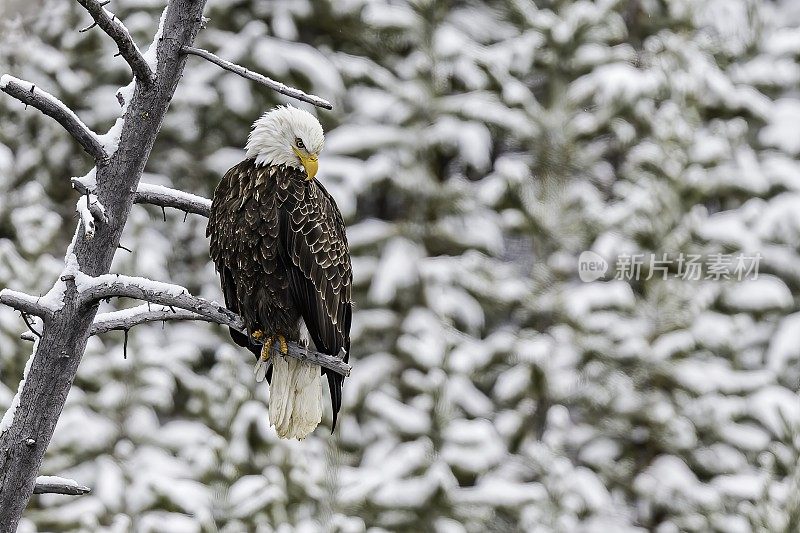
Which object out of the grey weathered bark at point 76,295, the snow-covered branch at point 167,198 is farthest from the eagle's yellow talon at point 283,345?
the grey weathered bark at point 76,295

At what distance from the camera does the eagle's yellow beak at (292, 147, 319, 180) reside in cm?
288

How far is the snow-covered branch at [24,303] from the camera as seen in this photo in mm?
2086

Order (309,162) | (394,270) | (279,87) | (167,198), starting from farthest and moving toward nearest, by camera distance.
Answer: (394,270) < (309,162) < (167,198) < (279,87)

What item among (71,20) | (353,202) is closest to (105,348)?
(353,202)

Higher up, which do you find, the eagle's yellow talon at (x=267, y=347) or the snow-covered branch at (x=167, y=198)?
the snow-covered branch at (x=167, y=198)

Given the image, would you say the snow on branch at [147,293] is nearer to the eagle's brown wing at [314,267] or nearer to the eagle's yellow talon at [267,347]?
the eagle's brown wing at [314,267]

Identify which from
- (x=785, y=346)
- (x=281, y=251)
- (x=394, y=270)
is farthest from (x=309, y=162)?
(x=785, y=346)

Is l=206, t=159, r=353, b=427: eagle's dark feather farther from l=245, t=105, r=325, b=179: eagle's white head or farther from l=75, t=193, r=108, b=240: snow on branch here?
l=75, t=193, r=108, b=240: snow on branch

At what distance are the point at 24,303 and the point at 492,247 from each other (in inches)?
346

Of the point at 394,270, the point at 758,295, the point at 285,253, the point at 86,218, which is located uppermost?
the point at 394,270

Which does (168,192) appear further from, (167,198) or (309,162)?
(309,162)

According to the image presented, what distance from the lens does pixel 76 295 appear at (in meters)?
2.22

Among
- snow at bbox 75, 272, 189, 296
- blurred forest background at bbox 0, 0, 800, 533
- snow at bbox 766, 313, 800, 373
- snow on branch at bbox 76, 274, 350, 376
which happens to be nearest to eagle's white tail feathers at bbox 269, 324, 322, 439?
snow on branch at bbox 76, 274, 350, 376

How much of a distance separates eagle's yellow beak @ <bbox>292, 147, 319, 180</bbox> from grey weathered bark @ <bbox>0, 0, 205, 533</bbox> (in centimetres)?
66
